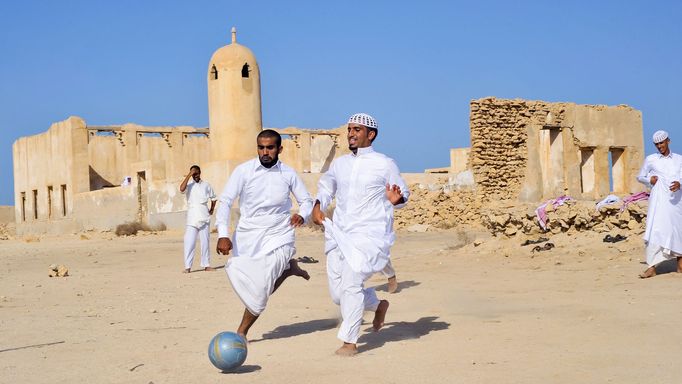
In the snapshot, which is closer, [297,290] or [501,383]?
[501,383]

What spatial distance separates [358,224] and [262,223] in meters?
0.73

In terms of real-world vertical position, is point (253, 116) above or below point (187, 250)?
above

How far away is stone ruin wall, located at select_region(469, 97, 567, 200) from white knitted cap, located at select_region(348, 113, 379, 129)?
15.3 m

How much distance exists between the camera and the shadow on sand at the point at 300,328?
6673 mm

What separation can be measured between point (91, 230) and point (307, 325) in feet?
84.7

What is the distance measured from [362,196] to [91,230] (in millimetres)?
26893

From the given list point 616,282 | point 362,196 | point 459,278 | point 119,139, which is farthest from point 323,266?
point 119,139

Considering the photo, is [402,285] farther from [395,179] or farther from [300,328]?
[395,179]

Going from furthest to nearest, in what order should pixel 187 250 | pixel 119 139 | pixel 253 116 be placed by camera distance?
pixel 119 139 → pixel 253 116 → pixel 187 250

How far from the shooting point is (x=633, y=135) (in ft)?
79.2

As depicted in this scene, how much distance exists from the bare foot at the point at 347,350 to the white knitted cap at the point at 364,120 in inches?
63.2

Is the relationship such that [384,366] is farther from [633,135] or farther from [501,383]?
[633,135]

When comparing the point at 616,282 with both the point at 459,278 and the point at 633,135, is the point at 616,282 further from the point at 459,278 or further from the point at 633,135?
the point at 633,135

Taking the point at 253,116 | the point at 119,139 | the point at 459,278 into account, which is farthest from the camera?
the point at 119,139
